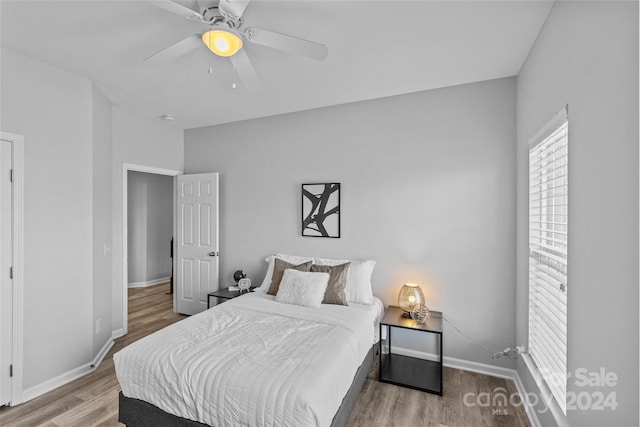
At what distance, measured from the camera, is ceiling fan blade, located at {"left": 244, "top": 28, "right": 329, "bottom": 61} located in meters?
1.64

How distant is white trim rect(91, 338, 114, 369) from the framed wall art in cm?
246

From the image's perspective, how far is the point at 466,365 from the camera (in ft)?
9.49

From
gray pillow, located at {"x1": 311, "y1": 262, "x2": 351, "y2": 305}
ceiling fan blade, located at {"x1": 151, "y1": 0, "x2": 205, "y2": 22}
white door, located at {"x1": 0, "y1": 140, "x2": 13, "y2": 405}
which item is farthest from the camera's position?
gray pillow, located at {"x1": 311, "y1": 262, "x2": 351, "y2": 305}

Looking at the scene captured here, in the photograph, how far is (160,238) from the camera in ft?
20.8

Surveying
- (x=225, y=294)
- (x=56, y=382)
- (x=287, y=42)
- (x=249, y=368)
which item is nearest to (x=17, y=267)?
(x=56, y=382)

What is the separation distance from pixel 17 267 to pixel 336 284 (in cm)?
264

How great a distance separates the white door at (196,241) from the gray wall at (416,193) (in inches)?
21.4

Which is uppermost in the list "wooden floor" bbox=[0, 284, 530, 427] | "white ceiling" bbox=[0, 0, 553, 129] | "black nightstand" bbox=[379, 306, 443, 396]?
"white ceiling" bbox=[0, 0, 553, 129]

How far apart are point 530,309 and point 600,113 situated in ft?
5.12

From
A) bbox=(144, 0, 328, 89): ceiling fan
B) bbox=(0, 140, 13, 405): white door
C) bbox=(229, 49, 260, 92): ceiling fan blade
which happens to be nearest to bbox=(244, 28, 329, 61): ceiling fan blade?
bbox=(144, 0, 328, 89): ceiling fan

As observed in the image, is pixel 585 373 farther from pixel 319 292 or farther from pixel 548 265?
pixel 319 292

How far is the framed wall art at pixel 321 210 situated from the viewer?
3.46 meters

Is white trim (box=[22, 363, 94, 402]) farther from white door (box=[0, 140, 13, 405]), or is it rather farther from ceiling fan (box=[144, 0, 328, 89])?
ceiling fan (box=[144, 0, 328, 89])

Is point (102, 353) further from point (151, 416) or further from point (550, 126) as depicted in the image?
point (550, 126)
